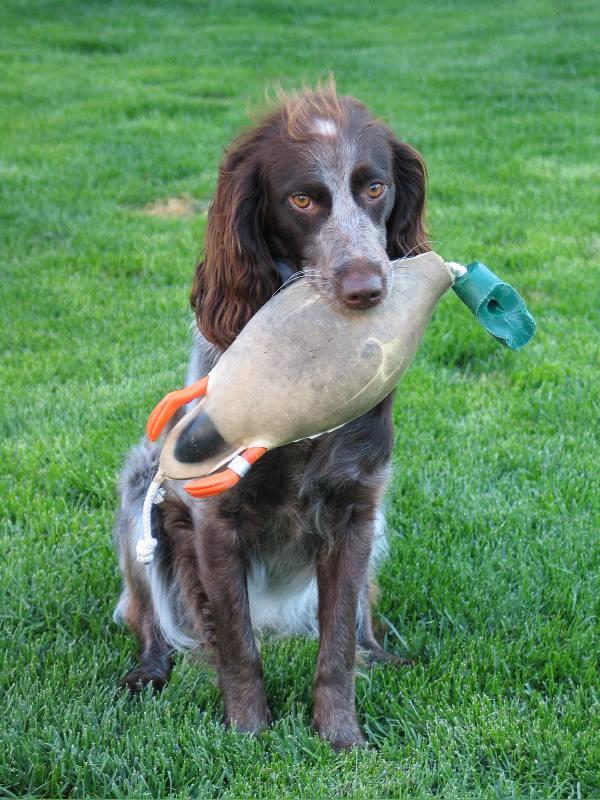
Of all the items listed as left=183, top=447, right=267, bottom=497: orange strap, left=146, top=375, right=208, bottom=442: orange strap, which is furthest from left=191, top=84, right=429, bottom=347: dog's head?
left=183, top=447, right=267, bottom=497: orange strap

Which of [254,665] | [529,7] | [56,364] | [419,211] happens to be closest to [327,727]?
[254,665]

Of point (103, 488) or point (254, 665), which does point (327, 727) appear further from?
point (103, 488)

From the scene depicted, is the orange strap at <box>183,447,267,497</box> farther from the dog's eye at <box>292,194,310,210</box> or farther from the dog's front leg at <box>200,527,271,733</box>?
the dog's eye at <box>292,194,310,210</box>

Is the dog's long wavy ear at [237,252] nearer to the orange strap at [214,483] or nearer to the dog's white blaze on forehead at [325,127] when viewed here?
the dog's white blaze on forehead at [325,127]

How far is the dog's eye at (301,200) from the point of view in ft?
8.80

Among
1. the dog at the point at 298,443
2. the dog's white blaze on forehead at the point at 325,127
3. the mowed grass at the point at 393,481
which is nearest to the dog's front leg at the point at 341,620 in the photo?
the dog at the point at 298,443

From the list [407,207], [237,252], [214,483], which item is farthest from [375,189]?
[214,483]

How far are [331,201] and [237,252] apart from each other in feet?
1.01

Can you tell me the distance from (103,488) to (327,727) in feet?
5.34

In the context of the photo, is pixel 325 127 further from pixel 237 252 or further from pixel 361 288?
pixel 361 288

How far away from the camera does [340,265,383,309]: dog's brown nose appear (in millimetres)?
2434

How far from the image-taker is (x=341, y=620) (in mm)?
2930

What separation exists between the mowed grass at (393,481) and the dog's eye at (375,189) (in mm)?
772

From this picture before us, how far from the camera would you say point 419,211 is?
3.03 m
